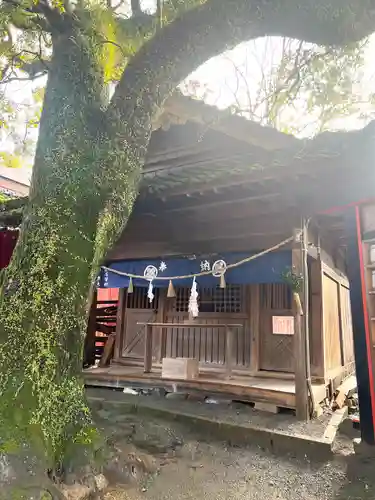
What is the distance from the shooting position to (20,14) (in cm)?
470

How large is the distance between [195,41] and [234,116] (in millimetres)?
2517

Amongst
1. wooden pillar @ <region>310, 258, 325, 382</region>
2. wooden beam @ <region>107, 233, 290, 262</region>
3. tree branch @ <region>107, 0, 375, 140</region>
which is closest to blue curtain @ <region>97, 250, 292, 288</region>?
wooden beam @ <region>107, 233, 290, 262</region>

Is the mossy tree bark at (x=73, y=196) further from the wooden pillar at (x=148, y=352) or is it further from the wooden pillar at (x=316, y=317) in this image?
the wooden pillar at (x=316, y=317)

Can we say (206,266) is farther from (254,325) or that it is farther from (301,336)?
(301,336)

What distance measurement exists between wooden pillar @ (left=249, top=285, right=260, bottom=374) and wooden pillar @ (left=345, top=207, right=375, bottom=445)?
3.63 metres

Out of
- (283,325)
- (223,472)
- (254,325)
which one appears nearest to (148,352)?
(254,325)

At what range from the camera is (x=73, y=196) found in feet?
11.3

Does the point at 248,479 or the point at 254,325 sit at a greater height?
the point at 254,325

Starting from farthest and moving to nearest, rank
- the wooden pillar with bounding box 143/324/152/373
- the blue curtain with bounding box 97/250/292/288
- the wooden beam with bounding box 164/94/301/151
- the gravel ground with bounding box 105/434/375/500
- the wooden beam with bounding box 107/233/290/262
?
the wooden pillar with bounding box 143/324/152/373, the wooden beam with bounding box 107/233/290/262, the blue curtain with bounding box 97/250/292/288, the wooden beam with bounding box 164/94/301/151, the gravel ground with bounding box 105/434/375/500

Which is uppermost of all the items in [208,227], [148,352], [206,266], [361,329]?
[208,227]

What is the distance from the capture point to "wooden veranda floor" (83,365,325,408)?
6.99m

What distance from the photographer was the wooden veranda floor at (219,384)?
275 inches

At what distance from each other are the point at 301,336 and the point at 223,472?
2.88m

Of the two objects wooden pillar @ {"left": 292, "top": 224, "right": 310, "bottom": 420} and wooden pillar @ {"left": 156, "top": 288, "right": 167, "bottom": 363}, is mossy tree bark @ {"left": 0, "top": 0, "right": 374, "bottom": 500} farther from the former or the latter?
wooden pillar @ {"left": 156, "top": 288, "right": 167, "bottom": 363}
